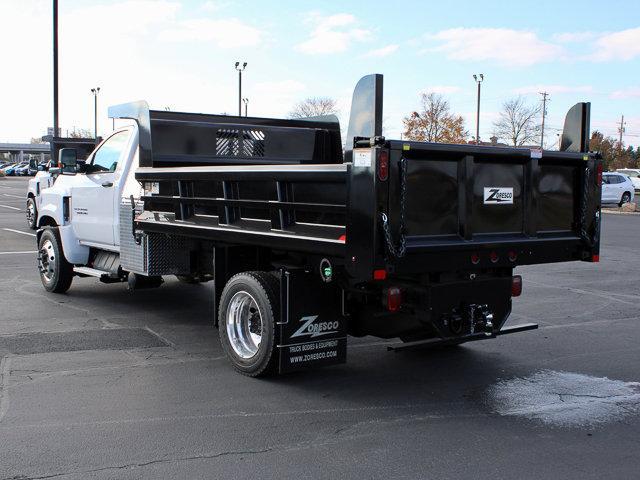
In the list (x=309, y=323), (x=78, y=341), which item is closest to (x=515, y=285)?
(x=309, y=323)

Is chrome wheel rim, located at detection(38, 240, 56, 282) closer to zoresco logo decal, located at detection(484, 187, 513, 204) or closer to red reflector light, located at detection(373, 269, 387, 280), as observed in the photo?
red reflector light, located at detection(373, 269, 387, 280)

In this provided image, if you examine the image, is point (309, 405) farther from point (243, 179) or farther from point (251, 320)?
point (243, 179)

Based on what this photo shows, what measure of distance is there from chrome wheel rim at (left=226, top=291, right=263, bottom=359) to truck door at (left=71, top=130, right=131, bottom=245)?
9.42 ft

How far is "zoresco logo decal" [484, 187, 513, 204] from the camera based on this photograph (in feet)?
17.8

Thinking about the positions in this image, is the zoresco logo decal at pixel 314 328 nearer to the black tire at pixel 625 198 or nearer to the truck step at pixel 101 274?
the truck step at pixel 101 274

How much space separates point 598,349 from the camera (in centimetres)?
714

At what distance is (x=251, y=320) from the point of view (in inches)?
242

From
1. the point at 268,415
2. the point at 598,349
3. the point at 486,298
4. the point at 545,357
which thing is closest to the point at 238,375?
the point at 268,415

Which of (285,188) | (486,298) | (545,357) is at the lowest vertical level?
(545,357)

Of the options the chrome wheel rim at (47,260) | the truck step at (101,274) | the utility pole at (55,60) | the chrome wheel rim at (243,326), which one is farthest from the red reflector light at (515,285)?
the utility pole at (55,60)

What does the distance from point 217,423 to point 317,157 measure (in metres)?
4.54

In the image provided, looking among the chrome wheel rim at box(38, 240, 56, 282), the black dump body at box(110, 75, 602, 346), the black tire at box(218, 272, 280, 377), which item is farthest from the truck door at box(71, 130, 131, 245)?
the black tire at box(218, 272, 280, 377)

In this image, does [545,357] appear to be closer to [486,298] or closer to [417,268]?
[486,298]

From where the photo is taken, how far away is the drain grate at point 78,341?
269 inches
